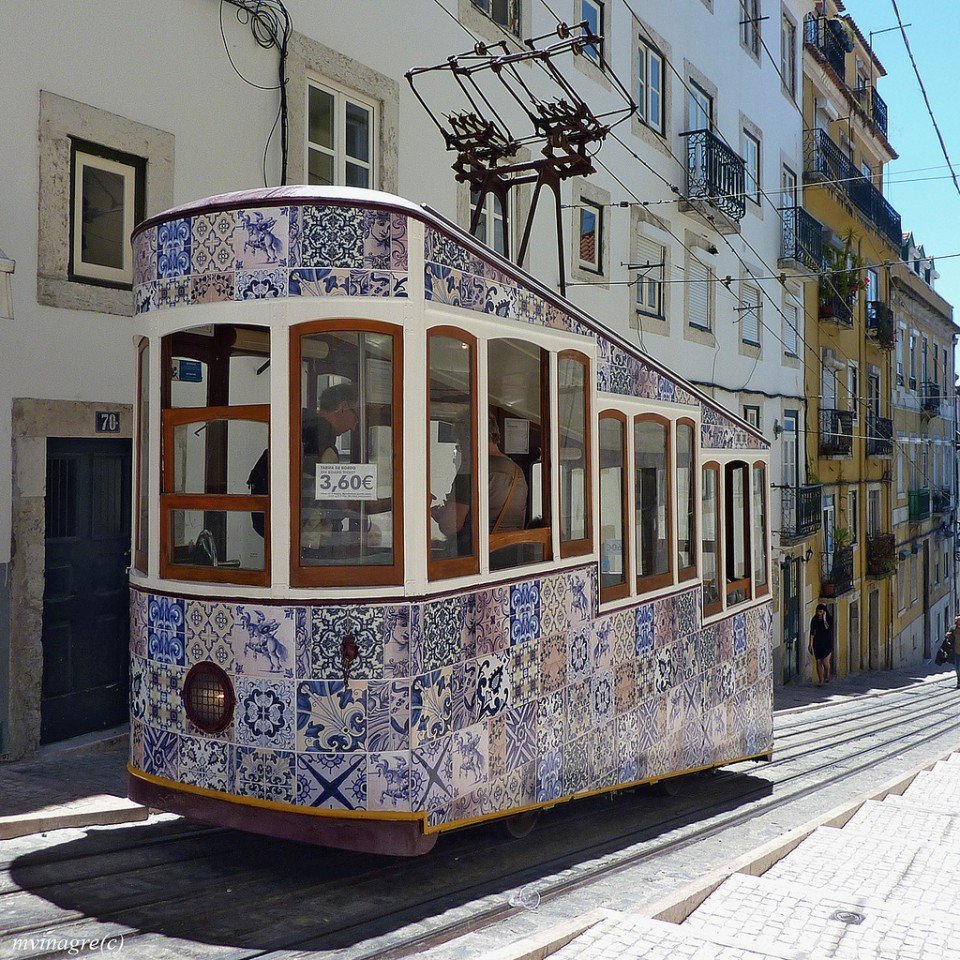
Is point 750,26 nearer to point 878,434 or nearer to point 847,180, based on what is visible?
point 847,180

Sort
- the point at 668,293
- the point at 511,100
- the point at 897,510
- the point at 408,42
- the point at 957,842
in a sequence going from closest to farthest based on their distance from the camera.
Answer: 1. the point at 957,842
2. the point at 408,42
3. the point at 511,100
4. the point at 668,293
5. the point at 897,510

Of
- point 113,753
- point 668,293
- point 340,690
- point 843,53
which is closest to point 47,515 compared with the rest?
point 113,753

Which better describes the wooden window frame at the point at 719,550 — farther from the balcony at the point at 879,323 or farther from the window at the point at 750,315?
the balcony at the point at 879,323

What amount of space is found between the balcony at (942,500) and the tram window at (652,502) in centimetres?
3272

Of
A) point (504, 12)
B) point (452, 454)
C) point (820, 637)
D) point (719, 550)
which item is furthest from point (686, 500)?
point (820, 637)

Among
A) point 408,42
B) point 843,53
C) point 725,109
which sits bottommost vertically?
point 408,42

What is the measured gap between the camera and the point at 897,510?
104 feet

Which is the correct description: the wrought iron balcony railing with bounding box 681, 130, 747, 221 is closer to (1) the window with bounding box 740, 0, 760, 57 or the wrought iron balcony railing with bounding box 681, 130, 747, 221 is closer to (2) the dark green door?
(1) the window with bounding box 740, 0, 760, 57

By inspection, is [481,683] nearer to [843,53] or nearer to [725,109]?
[725,109]

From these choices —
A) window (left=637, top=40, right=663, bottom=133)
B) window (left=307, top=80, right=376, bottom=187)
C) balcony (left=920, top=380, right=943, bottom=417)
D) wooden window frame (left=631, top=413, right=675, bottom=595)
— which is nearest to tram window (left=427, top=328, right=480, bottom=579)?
wooden window frame (left=631, top=413, right=675, bottom=595)

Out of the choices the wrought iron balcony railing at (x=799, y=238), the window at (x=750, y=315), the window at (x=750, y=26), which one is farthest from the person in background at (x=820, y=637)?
the window at (x=750, y=26)

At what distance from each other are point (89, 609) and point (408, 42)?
21.9 feet

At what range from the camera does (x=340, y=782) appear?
4.66 metres

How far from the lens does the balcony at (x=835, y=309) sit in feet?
81.8
